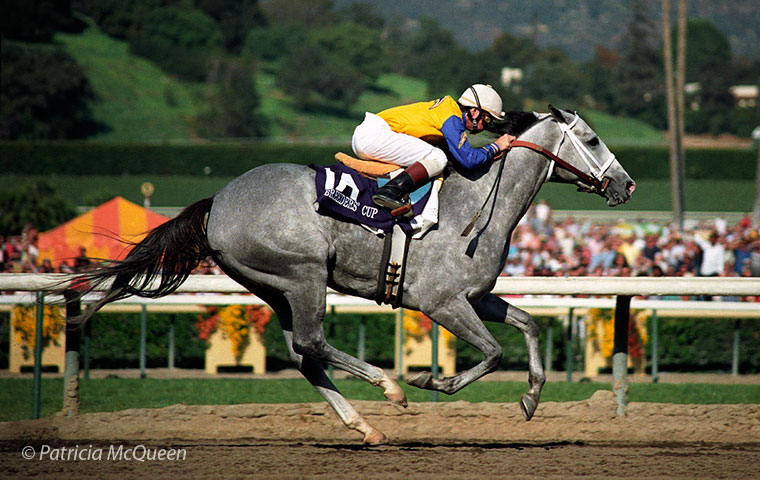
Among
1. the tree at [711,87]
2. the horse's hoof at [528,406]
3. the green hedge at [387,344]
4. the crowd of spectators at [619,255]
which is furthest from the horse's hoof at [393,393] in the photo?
the tree at [711,87]

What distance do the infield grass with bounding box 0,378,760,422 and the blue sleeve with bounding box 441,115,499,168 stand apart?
2647 millimetres

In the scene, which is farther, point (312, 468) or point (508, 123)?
point (508, 123)

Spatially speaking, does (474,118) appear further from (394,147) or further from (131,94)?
(131,94)

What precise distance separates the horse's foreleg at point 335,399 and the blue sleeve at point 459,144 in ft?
4.34

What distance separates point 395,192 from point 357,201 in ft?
0.63

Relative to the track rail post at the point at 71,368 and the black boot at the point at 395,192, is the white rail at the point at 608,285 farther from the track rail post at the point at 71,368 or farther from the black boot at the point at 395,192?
the black boot at the point at 395,192

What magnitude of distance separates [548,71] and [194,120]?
3933 cm

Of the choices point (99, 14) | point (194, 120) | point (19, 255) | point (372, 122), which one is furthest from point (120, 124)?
point (372, 122)

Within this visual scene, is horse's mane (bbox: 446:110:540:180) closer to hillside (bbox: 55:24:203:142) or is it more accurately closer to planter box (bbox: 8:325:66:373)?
planter box (bbox: 8:325:66:373)

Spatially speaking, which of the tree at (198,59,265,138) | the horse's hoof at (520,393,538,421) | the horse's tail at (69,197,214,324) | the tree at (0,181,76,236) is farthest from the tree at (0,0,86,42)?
the horse's hoof at (520,393,538,421)

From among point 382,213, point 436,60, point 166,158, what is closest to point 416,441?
point 382,213

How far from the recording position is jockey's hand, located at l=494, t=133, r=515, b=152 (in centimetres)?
484

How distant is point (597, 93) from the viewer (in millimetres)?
84625

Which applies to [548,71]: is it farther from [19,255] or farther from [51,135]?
[19,255]
